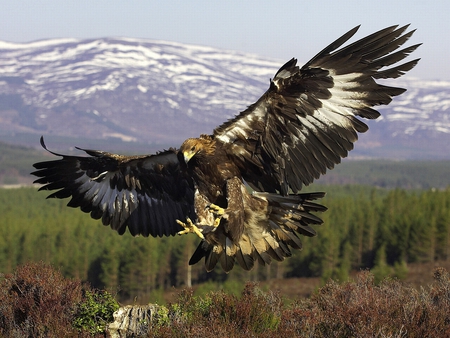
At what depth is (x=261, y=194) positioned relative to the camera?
1059cm

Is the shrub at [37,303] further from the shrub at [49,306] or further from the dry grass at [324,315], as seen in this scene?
the dry grass at [324,315]

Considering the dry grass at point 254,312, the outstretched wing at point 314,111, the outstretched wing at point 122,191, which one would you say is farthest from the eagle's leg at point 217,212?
the outstretched wing at point 122,191

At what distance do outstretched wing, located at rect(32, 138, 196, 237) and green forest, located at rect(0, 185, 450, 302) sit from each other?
43836 mm

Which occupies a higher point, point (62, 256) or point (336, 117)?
point (336, 117)

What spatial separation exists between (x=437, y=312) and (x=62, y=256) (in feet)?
181

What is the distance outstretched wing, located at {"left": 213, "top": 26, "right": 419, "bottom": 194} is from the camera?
911cm

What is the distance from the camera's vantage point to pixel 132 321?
10.1 m

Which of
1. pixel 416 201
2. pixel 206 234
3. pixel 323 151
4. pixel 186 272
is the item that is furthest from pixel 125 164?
pixel 416 201

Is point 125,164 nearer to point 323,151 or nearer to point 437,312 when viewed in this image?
point 323,151

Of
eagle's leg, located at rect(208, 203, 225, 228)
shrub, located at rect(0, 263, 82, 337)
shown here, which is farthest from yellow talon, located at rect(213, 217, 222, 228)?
shrub, located at rect(0, 263, 82, 337)

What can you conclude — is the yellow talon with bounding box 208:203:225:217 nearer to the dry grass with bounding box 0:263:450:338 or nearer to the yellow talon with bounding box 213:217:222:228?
the yellow talon with bounding box 213:217:222:228

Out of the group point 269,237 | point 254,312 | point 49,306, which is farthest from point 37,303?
point 269,237

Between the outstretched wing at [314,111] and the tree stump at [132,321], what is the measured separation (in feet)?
8.39

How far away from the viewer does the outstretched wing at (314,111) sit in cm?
911
